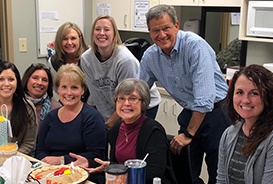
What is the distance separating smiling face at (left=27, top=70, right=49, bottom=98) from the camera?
8.56 ft

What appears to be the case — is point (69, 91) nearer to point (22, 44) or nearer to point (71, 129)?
point (71, 129)

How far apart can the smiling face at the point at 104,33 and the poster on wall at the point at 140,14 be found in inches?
50.0

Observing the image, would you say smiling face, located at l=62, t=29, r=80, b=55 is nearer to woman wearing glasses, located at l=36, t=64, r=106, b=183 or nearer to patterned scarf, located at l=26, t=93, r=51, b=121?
patterned scarf, located at l=26, t=93, r=51, b=121

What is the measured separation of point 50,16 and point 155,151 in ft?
8.44

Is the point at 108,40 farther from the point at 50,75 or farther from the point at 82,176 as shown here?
the point at 82,176

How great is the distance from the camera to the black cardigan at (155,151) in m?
1.83

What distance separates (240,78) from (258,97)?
117 millimetres

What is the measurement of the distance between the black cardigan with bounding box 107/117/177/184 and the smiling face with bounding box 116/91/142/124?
66mm

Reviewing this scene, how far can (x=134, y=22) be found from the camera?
3.88 m

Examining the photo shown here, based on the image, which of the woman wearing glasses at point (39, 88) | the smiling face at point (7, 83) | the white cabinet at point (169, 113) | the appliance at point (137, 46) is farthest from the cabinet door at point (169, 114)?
the smiling face at point (7, 83)

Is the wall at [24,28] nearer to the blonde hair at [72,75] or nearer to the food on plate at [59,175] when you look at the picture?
the blonde hair at [72,75]

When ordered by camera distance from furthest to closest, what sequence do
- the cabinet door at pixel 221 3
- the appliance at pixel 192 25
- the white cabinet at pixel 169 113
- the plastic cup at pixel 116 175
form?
the appliance at pixel 192 25, the white cabinet at pixel 169 113, the cabinet door at pixel 221 3, the plastic cup at pixel 116 175

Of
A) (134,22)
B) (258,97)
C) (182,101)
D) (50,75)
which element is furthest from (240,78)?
(134,22)

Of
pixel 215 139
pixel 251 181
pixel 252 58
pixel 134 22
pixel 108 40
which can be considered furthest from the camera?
pixel 134 22
